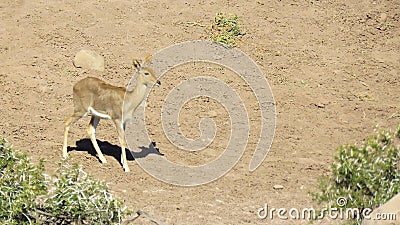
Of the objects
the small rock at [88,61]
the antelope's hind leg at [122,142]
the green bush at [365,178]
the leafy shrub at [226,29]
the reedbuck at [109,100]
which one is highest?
the leafy shrub at [226,29]

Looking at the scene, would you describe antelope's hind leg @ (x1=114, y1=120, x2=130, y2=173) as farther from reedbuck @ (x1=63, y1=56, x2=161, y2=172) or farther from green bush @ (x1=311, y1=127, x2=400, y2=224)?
green bush @ (x1=311, y1=127, x2=400, y2=224)

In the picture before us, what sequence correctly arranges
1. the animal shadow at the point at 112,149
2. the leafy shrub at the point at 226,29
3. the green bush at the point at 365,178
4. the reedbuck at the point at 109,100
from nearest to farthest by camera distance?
the green bush at the point at 365,178
the reedbuck at the point at 109,100
the animal shadow at the point at 112,149
the leafy shrub at the point at 226,29

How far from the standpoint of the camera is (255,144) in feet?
40.7

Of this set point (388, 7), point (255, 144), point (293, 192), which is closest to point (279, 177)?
point (293, 192)

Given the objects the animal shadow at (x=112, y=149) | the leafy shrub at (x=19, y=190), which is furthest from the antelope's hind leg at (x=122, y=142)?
the leafy shrub at (x=19, y=190)

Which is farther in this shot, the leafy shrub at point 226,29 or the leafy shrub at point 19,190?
the leafy shrub at point 226,29

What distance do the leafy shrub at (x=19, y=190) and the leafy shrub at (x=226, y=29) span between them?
912cm

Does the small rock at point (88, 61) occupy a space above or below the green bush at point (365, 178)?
above

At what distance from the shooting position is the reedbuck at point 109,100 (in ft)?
37.1

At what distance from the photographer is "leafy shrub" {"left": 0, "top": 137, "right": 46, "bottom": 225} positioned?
7150 mm

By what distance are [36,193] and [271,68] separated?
894 centimetres

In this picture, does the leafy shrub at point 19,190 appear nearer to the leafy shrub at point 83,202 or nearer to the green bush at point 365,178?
the leafy shrub at point 83,202

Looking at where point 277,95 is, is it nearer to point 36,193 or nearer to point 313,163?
point 313,163

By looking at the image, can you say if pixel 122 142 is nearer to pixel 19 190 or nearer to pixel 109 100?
pixel 109 100
